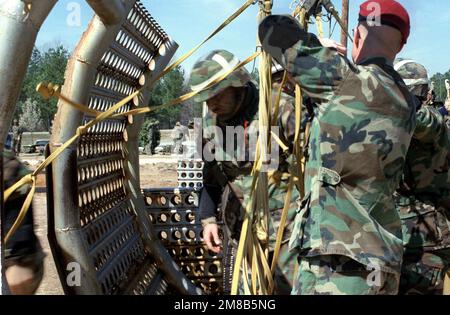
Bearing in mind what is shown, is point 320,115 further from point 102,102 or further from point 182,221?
point 182,221

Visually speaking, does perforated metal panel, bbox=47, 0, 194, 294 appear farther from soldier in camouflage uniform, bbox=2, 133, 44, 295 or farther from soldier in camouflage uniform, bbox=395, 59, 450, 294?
soldier in camouflage uniform, bbox=395, 59, 450, 294

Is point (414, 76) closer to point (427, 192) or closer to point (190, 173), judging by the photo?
point (427, 192)

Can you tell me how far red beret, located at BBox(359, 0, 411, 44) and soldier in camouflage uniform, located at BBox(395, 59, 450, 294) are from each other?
74 cm

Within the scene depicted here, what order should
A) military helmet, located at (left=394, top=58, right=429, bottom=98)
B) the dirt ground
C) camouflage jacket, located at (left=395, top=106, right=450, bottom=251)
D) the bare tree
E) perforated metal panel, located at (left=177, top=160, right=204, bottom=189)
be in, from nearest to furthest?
camouflage jacket, located at (left=395, top=106, right=450, bottom=251) < military helmet, located at (left=394, top=58, right=429, bottom=98) < the dirt ground < perforated metal panel, located at (left=177, top=160, right=204, bottom=189) < the bare tree

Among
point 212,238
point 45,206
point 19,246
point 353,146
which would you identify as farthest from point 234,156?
point 45,206

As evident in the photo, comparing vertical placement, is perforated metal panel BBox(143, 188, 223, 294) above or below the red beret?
below

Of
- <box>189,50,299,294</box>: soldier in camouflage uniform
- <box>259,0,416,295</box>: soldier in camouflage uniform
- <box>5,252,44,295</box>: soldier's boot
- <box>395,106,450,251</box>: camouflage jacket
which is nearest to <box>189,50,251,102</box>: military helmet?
<box>189,50,299,294</box>: soldier in camouflage uniform

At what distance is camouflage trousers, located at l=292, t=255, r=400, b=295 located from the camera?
205 cm

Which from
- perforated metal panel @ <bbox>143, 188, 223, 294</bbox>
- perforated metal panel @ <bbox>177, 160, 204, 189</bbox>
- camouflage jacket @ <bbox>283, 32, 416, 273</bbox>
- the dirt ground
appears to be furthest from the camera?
perforated metal panel @ <bbox>177, 160, 204, 189</bbox>

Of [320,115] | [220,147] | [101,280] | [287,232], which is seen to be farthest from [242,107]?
[101,280]

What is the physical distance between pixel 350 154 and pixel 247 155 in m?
1.06

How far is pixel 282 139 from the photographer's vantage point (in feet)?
9.55

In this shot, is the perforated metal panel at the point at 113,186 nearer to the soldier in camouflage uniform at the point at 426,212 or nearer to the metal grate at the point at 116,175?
→ the metal grate at the point at 116,175
